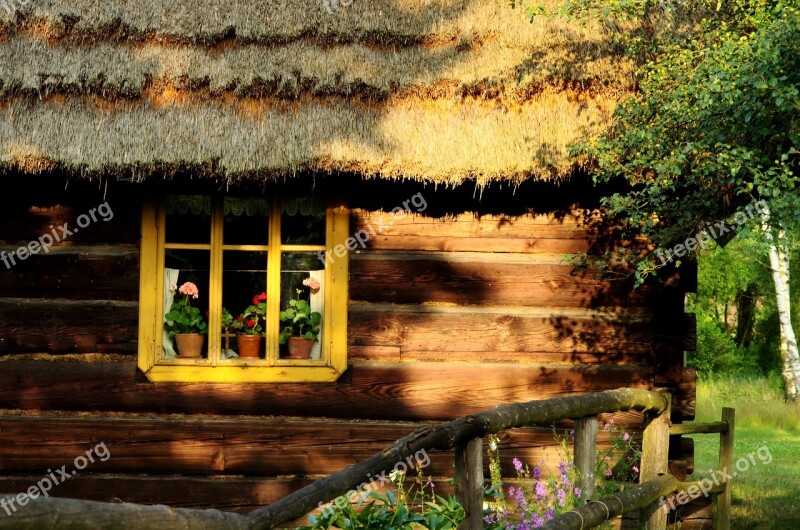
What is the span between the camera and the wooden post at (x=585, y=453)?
4.20 meters

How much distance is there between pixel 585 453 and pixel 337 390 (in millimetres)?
2164

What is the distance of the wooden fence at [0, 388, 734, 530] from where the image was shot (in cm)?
184

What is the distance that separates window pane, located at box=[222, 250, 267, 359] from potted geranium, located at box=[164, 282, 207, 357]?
0.17 m

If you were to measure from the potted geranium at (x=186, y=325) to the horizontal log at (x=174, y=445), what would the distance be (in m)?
0.45

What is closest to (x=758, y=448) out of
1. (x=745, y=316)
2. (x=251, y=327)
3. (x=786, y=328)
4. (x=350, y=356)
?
(x=786, y=328)

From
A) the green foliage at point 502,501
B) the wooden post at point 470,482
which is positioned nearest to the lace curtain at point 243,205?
the green foliage at point 502,501

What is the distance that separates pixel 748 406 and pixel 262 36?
39.8ft

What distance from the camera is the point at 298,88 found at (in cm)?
601

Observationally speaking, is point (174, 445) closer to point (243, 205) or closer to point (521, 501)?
point (243, 205)

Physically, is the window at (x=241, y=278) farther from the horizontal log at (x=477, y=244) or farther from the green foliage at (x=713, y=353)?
the green foliage at (x=713, y=353)

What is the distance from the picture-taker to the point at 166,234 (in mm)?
6113

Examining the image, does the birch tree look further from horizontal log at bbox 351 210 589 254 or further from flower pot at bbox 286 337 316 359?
flower pot at bbox 286 337 316 359

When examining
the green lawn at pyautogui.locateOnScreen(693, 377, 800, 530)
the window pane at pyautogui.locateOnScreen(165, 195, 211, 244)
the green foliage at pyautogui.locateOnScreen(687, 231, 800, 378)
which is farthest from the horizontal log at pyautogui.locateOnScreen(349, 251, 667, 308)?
the green foliage at pyautogui.locateOnScreen(687, 231, 800, 378)

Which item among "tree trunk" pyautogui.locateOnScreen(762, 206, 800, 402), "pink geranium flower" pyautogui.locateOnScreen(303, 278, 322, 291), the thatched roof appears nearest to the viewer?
the thatched roof
